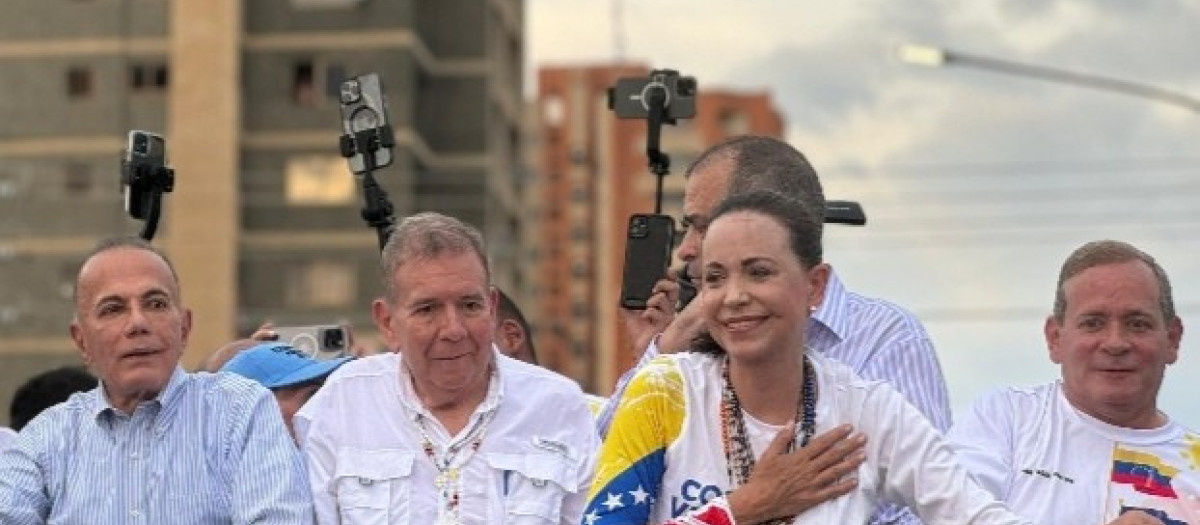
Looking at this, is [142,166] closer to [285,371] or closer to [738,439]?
[285,371]

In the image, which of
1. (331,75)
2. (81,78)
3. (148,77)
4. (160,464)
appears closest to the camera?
(160,464)

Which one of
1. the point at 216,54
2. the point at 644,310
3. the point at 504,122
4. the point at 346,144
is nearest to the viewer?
the point at 644,310

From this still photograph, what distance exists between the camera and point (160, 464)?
791 centimetres

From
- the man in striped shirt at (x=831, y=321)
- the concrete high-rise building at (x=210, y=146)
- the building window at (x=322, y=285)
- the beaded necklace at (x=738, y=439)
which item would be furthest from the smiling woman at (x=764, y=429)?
the building window at (x=322, y=285)

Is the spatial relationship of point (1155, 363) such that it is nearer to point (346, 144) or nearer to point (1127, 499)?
point (1127, 499)

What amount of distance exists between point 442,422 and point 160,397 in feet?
2.70

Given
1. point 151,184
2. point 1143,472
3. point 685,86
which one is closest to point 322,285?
point 151,184

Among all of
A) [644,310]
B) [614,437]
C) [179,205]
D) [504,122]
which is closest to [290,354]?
[644,310]

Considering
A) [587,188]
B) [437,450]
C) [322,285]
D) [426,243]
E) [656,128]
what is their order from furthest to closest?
[587,188] → [322,285] → [656,128] → [437,450] → [426,243]

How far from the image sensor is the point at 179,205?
64625 millimetres

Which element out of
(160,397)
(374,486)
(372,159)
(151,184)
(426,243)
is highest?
(372,159)

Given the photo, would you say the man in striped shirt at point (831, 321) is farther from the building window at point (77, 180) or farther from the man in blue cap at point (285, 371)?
the building window at point (77, 180)

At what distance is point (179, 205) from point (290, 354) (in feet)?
184

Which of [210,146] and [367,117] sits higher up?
[210,146]
